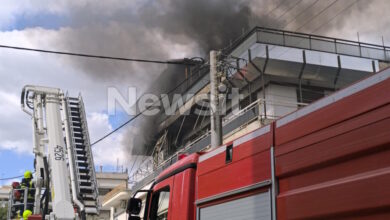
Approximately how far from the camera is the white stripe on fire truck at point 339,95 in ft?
9.53

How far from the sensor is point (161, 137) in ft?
80.4

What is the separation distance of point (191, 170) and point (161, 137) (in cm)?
1957

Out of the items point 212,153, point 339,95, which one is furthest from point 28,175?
point 339,95

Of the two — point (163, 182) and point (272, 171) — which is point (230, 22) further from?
point (272, 171)

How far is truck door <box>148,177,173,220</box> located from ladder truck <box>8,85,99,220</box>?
2.32 metres

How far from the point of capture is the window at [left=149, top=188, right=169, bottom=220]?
5.36 metres

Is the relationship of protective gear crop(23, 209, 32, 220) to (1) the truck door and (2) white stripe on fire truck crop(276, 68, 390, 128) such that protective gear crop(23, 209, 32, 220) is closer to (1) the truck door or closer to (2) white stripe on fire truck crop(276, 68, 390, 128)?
(1) the truck door

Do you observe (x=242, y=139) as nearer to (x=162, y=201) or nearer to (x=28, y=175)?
(x=162, y=201)

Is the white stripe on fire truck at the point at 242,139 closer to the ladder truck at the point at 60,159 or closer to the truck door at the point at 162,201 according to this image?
the truck door at the point at 162,201

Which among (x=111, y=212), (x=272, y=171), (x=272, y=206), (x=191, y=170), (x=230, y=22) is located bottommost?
(x=272, y=206)

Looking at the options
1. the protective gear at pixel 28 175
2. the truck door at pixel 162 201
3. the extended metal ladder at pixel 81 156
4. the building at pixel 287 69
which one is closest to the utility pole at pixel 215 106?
the building at pixel 287 69

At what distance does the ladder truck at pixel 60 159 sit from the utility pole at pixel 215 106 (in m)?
3.51

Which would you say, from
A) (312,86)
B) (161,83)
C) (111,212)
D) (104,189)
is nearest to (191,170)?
(312,86)

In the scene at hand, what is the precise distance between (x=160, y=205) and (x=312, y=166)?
264cm
